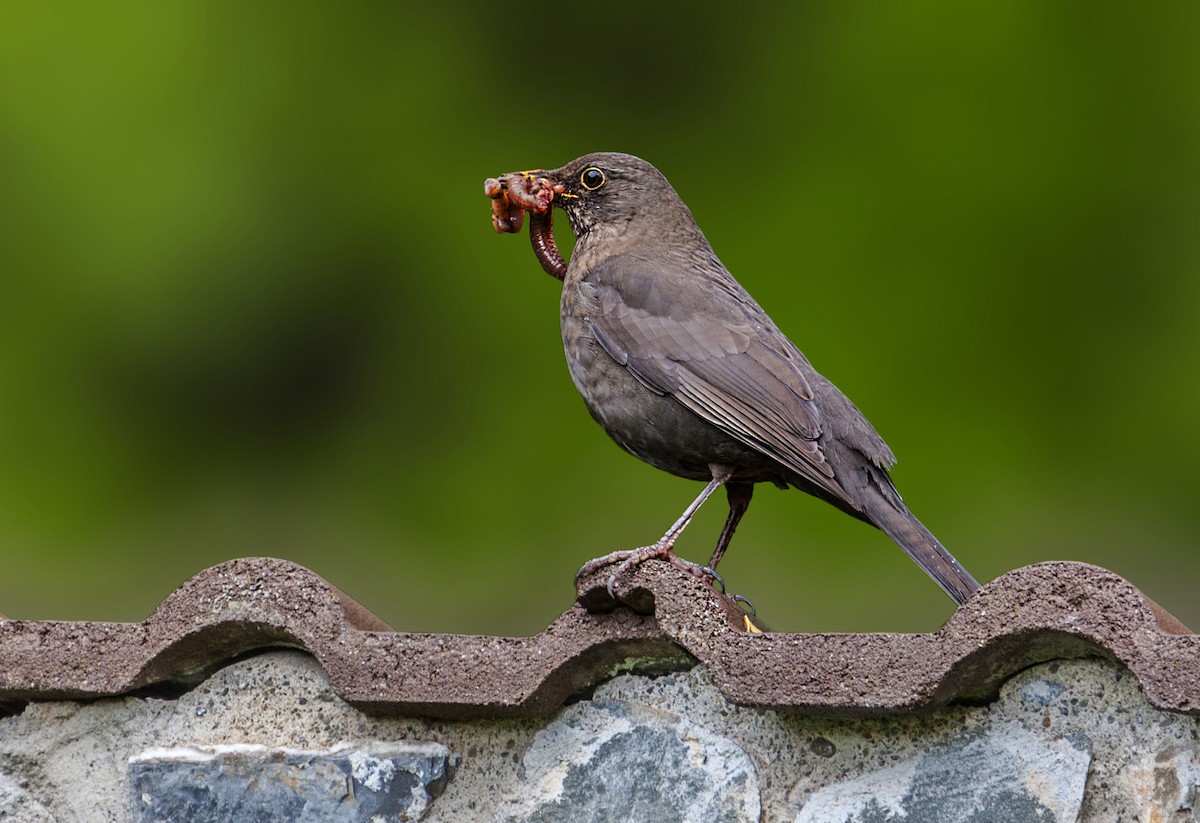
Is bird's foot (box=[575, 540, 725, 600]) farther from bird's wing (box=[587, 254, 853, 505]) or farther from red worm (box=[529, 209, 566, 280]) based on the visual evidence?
red worm (box=[529, 209, 566, 280])

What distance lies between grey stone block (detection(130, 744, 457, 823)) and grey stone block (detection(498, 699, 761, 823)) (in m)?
0.14

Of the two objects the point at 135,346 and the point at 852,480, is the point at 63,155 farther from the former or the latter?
the point at 852,480

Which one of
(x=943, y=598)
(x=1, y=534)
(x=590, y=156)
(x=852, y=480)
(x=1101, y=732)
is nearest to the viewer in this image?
(x=1101, y=732)

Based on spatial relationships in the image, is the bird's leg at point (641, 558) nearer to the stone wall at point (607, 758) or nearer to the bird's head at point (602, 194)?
the stone wall at point (607, 758)

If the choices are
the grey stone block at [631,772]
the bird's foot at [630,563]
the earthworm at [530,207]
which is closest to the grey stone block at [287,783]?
the grey stone block at [631,772]

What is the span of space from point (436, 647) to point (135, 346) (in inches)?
194

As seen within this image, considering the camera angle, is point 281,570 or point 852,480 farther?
point 852,480

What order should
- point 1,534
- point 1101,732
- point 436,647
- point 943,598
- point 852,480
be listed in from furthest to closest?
1. point 1,534
2. point 943,598
3. point 852,480
4. point 436,647
5. point 1101,732

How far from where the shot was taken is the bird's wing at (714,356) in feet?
10.5

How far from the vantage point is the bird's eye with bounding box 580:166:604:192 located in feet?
12.6

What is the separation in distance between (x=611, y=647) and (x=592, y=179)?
5.18ft

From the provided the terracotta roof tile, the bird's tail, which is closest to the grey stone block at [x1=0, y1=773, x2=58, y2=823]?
the terracotta roof tile

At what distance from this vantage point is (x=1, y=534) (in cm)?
678

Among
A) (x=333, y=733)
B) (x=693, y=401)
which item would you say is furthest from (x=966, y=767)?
(x=693, y=401)
